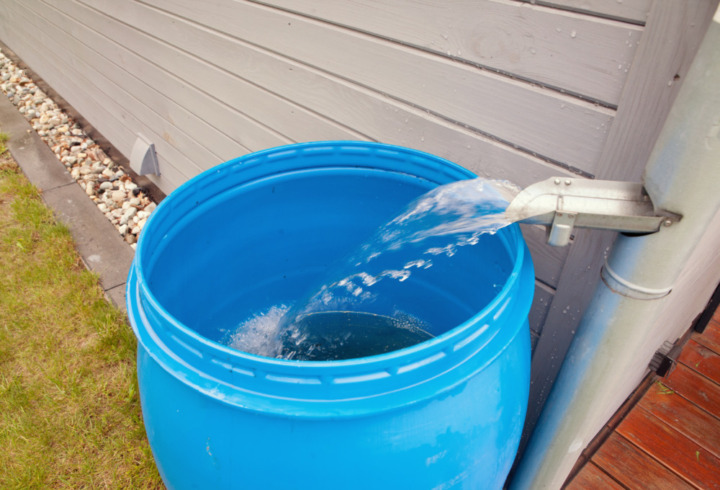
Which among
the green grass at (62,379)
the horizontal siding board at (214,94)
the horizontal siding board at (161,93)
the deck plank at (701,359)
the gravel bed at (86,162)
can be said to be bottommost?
the gravel bed at (86,162)

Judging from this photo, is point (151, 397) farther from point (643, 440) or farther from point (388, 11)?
point (643, 440)

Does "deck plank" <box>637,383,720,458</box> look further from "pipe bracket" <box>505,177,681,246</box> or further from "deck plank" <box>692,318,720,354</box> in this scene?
"pipe bracket" <box>505,177,681,246</box>

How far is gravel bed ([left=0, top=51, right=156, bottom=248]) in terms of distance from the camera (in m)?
2.77

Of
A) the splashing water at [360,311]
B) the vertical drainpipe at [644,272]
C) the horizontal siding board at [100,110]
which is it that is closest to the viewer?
the vertical drainpipe at [644,272]

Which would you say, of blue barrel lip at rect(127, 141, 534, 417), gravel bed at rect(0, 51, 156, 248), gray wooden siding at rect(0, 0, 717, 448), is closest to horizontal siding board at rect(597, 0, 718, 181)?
gray wooden siding at rect(0, 0, 717, 448)

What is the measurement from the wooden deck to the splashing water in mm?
718

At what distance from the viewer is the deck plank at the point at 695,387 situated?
1649 millimetres

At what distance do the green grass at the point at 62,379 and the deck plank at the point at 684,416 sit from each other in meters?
1.65

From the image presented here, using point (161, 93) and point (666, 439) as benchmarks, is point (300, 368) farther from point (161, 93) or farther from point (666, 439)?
point (161, 93)

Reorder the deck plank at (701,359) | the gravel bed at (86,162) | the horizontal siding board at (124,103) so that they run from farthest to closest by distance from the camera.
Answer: the gravel bed at (86,162) → the horizontal siding board at (124,103) → the deck plank at (701,359)

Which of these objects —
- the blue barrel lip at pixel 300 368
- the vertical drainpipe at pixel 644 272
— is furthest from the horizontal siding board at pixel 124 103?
the vertical drainpipe at pixel 644 272

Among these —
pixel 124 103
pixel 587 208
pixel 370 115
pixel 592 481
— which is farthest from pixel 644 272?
pixel 124 103

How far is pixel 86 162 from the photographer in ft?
11.2

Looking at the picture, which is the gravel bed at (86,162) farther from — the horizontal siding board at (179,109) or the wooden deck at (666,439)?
the wooden deck at (666,439)
